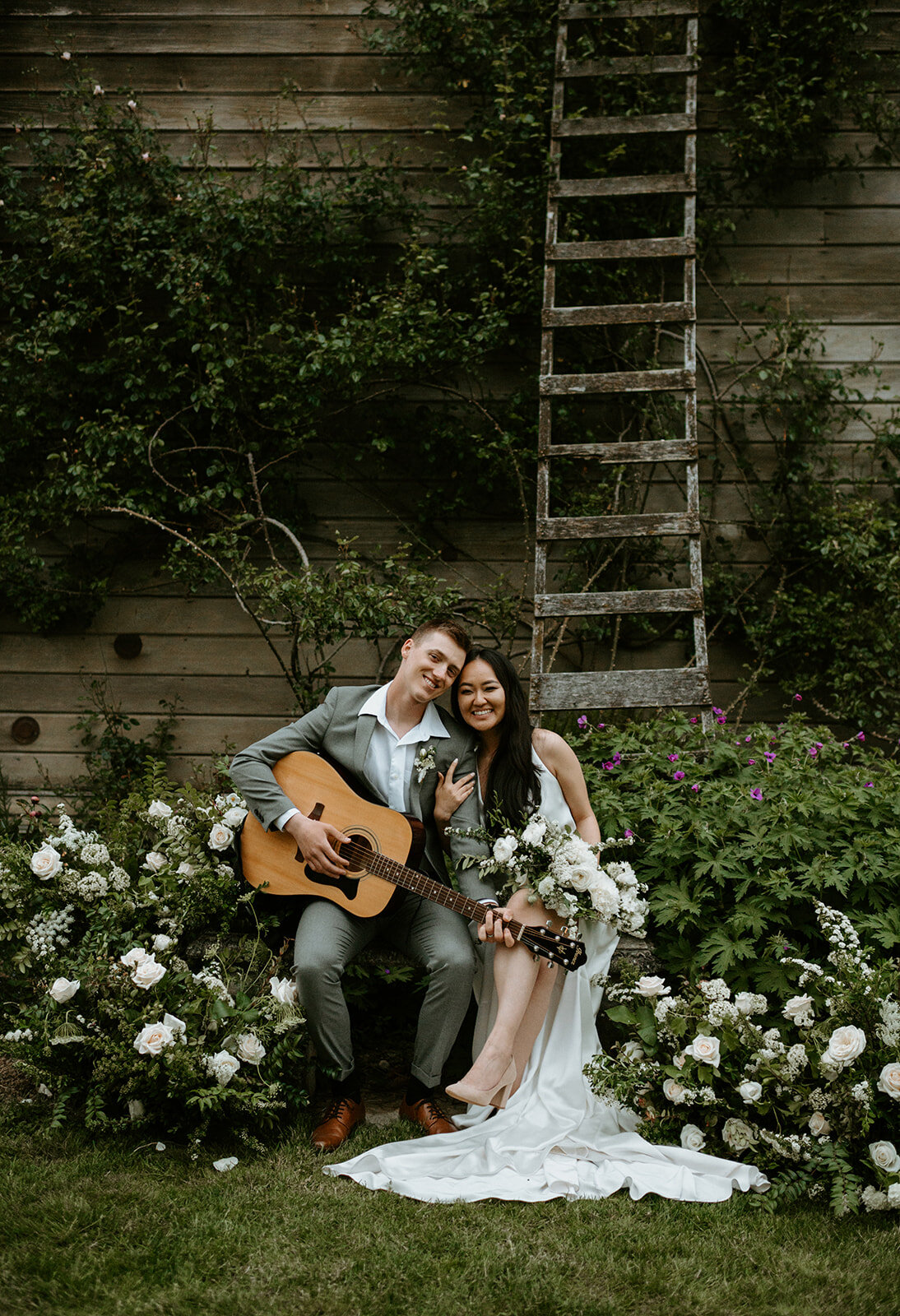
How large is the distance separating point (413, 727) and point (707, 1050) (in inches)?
50.5

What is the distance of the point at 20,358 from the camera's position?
4.82m

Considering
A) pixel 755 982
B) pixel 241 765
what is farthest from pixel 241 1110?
pixel 755 982


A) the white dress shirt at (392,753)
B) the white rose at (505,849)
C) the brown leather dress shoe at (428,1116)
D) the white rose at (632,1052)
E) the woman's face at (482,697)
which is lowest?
the brown leather dress shoe at (428,1116)

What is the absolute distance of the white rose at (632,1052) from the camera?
277cm

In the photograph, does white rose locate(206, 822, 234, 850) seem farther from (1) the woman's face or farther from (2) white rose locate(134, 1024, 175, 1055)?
(1) the woman's face

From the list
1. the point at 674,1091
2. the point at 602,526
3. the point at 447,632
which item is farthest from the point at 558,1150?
the point at 602,526

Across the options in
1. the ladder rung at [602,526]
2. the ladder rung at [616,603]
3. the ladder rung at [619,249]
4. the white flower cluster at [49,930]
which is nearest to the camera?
the white flower cluster at [49,930]

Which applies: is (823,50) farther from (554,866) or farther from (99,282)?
(554,866)

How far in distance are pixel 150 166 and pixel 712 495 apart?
3.22m

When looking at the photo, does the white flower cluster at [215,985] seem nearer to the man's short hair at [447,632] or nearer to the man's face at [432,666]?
the man's face at [432,666]

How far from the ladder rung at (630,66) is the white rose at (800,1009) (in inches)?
164

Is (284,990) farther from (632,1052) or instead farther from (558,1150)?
Result: (632,1052)

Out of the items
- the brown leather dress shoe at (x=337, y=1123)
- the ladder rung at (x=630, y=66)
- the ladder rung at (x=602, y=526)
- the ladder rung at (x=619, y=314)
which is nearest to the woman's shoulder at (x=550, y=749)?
the brown leather dress shoe at (x=337, y=1123)

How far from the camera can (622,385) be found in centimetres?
440
